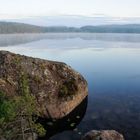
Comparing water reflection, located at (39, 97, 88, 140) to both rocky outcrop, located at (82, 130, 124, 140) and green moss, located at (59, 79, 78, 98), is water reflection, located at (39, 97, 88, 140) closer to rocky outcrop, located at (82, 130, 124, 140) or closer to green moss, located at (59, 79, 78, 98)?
green moss, located at (59, 79, 78, 98)

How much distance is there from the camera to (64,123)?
40.8 metres

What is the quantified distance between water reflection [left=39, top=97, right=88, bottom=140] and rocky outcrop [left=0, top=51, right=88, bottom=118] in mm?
716

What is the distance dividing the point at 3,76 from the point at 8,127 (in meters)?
14.1

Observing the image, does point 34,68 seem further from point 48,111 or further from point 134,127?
point 134,127

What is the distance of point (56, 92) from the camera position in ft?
141

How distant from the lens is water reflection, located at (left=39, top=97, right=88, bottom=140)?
38.3 m

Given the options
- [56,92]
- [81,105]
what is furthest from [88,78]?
[56,92]

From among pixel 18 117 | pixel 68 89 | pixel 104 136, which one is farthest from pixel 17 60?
pixel 104 136

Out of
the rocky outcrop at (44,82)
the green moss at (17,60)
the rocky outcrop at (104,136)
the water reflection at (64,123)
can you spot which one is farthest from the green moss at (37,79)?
the rocky outcrop at (104,136)

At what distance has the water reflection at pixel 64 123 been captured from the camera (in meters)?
38.3

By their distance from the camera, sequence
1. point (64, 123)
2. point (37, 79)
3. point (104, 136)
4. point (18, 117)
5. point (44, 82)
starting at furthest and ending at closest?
point (44, 82) < point (37, 79) < point (64, 123) < point (104, 136) < point (18, 117)

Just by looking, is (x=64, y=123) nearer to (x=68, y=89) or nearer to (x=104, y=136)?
(x=68, y=89)

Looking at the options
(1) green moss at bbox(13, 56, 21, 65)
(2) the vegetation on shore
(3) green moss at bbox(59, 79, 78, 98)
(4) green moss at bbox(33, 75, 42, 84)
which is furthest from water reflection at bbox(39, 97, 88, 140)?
(1) green moss at bbox(13, 56, 21, 65)

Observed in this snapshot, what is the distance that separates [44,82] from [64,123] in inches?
250
